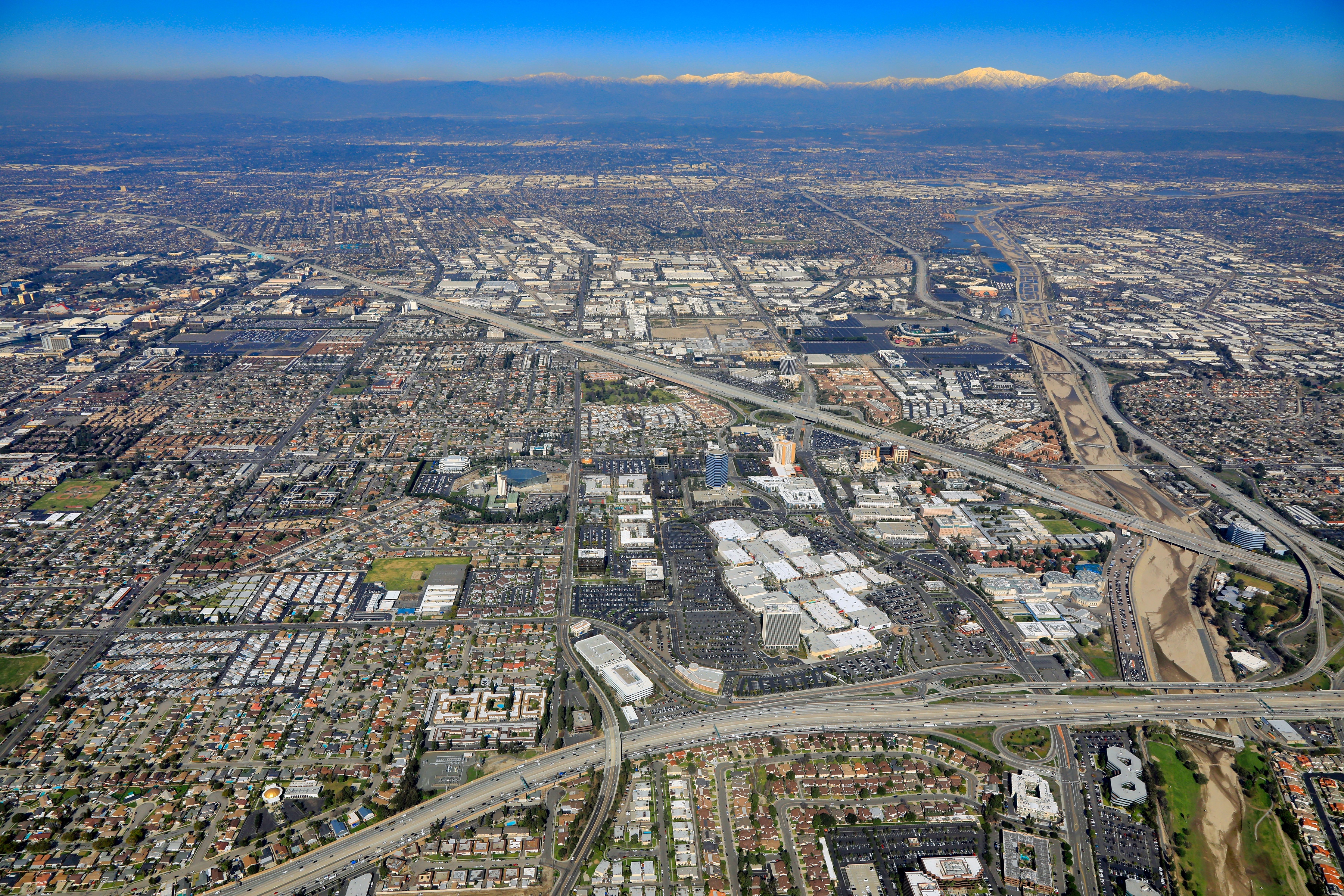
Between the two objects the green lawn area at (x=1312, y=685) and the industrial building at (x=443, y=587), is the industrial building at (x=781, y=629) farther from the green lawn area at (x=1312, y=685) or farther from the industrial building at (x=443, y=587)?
the green lawn area at (x=1312, y=685)

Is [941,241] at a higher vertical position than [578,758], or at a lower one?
higher

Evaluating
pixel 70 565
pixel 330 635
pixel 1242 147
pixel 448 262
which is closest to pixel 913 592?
pixel 330 635

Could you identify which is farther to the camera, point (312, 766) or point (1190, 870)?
point (312, 766)

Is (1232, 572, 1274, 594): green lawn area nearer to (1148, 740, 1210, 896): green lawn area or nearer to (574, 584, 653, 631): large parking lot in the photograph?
(1148, 740, 1210, 896): green lawn area

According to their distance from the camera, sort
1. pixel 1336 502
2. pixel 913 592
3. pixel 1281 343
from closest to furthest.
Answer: pixel 913 592 < pixel 1336 502 < pixel 1281 343

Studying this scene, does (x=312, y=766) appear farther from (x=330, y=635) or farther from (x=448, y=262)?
(x=448, y=262)

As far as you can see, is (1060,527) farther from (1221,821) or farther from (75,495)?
(75,495)
